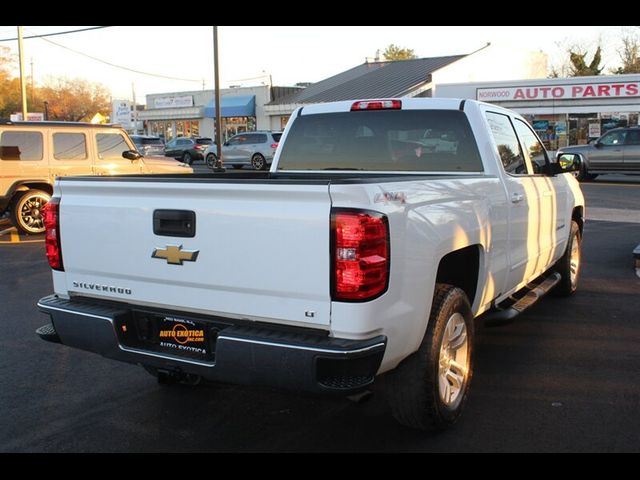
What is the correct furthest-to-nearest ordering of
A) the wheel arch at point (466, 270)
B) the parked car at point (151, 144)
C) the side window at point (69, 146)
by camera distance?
the parked car at point (151, 144)
the side window at point (69, 146)
the wheel arch at point (466, 270)

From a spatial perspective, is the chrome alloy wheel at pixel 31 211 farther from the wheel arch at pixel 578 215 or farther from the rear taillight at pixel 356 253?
the rear taillight at pixel 356 253

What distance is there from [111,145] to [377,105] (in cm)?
914

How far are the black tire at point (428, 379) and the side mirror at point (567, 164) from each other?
2723 mm

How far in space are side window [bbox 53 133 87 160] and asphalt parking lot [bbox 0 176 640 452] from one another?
686 cm

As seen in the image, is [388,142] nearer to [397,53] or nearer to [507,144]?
[507,144]

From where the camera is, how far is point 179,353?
343 centimetres

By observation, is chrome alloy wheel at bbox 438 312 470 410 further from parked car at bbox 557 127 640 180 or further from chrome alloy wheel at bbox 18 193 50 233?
parked car at bbox 557 127 640 180

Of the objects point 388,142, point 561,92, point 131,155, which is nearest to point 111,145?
point 131,155

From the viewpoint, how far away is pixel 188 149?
3603cm

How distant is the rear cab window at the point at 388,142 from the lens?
4828 millimetres

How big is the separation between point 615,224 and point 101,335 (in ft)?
37.7

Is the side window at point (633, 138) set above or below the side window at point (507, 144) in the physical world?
above

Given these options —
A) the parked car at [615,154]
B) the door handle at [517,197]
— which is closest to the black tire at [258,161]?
the parked car at [615,154]

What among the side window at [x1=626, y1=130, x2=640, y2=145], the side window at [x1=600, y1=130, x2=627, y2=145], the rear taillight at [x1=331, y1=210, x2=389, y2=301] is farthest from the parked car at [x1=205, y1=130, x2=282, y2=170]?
the rear taillight at [x1=331, y1=210, x2=389, y2=301]
